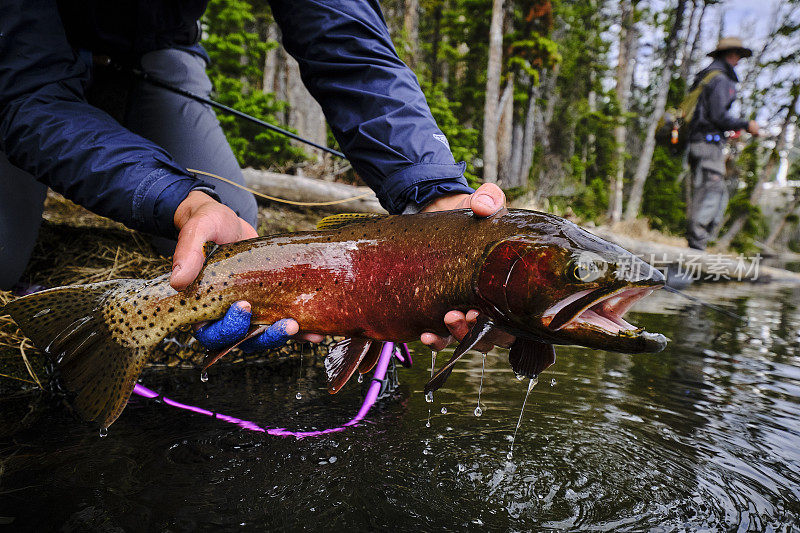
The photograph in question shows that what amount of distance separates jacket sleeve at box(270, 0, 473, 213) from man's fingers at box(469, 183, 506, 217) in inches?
18.2

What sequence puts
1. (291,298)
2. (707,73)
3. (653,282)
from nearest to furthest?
(653,282) → (291,298) → (707,73)

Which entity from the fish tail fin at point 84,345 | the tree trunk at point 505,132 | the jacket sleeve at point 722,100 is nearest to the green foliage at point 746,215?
the tree trunk at point 505,132

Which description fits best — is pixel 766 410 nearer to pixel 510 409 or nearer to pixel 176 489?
pixel 510 409

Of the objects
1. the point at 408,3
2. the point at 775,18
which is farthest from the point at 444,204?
the point at 775,18

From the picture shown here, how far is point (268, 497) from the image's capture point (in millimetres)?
1878

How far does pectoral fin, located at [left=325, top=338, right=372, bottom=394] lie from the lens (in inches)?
82.1

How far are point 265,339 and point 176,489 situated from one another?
62cm

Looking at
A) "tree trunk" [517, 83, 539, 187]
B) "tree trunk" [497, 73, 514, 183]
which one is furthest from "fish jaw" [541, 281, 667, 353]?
"tree trunk" [517, 83, 539, 187]

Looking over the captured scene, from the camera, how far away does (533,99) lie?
17469 millimetres

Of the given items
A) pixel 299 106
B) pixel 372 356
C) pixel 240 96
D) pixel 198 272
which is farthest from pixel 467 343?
pixel 299 106

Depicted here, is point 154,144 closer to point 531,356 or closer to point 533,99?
point 531,356

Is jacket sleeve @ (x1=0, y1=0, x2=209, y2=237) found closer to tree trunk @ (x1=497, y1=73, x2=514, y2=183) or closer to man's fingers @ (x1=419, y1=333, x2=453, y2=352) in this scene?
man's fingers @ (x1=419, y1=333, x2=453, y2=352)

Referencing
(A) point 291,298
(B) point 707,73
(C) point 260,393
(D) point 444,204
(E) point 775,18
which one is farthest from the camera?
(E) point 775,18

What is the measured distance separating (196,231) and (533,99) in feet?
A: 56.2
